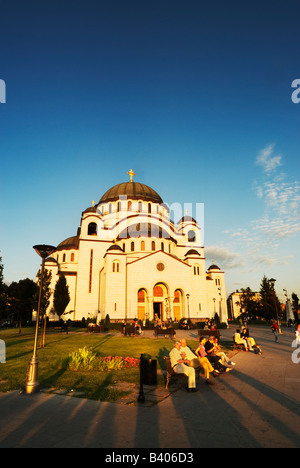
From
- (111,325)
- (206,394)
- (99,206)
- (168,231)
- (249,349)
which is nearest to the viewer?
(206,394)

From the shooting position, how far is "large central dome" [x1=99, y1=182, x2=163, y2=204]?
175 feet

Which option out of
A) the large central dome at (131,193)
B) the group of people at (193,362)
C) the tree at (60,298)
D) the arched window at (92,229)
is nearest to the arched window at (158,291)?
the tree at (60,298)

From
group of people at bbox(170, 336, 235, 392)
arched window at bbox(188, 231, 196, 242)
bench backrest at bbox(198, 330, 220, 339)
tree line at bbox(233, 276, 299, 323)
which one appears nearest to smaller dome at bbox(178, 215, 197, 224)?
arched window at bbox(188, 231, 196, 242)

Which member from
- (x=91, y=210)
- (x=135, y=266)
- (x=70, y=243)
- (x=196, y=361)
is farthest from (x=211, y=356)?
(x=70, y=243)

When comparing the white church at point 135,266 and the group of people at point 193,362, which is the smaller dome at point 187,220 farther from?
the group of people at point 193,362

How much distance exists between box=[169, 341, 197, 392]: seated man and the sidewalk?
0.28 metres

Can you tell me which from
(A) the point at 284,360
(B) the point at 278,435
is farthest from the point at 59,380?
(A) the point at 284,360

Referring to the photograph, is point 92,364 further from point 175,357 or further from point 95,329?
point 95,329

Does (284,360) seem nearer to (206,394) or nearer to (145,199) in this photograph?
(206,394)

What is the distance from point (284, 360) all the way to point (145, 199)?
44.5m

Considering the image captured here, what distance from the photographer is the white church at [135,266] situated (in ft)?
130

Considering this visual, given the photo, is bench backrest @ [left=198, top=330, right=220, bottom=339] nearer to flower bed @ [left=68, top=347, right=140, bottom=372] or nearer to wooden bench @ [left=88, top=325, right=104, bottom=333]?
flower bed @ [left=68, top=347, right=140, bottom=372]

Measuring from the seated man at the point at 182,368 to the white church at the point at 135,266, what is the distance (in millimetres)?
29949
